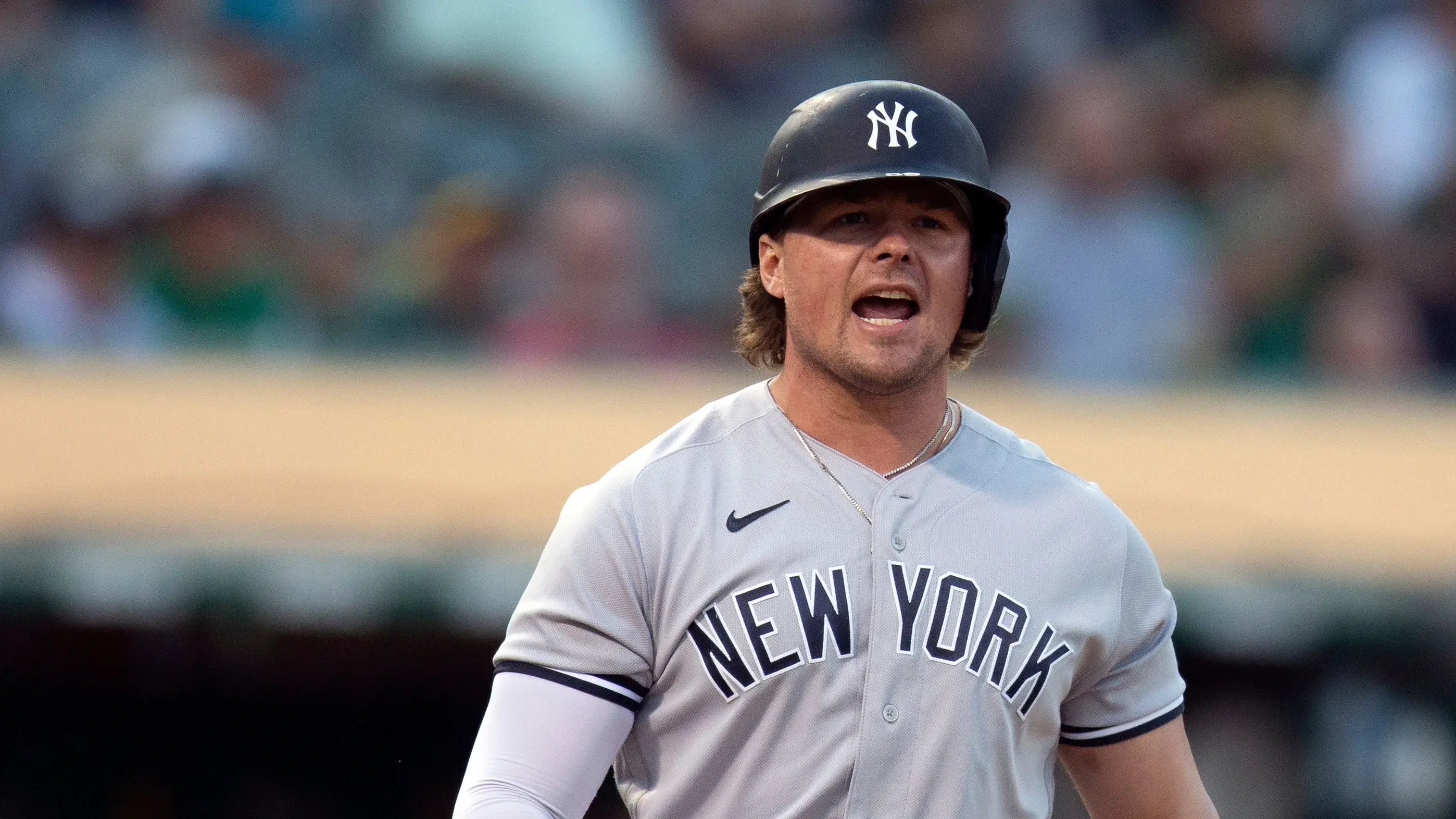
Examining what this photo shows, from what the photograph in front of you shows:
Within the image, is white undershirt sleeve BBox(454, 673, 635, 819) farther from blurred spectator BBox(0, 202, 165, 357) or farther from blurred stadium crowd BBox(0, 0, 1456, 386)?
blurred spectator BBox(0, 202, 165, 357)

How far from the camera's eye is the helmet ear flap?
2641 millimetres

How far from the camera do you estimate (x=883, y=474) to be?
8.55 ft

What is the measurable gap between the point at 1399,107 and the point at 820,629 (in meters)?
5.60


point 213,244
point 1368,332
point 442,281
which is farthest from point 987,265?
point 213,244

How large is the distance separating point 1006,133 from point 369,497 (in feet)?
8.63

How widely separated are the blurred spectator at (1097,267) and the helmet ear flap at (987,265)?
12.8ft

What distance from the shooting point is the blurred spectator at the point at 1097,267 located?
6582 millimetres

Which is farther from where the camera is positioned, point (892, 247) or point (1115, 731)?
point (1115, 731)

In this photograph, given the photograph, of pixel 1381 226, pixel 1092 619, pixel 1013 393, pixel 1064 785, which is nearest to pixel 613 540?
pixel 1092 619

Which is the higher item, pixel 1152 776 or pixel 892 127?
pixel 892 127

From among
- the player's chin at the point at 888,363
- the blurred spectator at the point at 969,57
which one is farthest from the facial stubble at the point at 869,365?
the blurred spectator at the point at 969,57

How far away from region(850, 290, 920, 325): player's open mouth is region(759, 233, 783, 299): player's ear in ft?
0.46

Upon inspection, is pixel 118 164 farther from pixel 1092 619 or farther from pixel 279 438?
pixel 1092 619

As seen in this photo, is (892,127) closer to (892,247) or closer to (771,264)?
(892,247)
